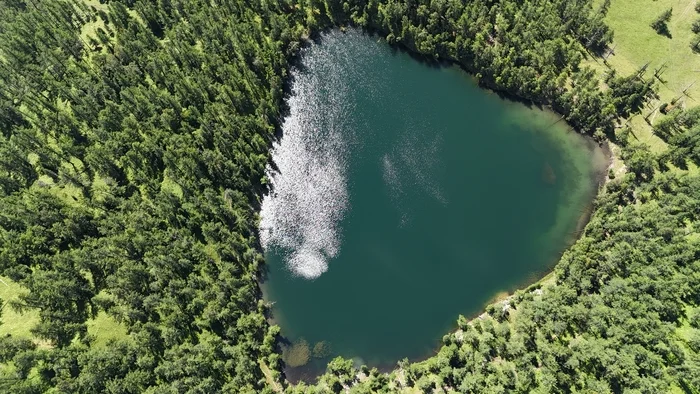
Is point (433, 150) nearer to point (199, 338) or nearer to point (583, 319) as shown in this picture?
point (583, 319)

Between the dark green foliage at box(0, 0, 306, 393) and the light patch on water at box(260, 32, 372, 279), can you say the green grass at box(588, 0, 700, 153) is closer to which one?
the light patch on water at box(260, 32, 372, 279)

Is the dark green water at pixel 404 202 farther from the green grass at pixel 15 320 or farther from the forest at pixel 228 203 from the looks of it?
the green grass at pixel 15 320

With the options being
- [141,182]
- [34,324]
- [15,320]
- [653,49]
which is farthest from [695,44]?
[15,320]

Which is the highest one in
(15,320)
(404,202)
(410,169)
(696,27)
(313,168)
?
(696,27)

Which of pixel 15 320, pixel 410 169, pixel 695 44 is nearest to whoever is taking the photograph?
pixel 15 320

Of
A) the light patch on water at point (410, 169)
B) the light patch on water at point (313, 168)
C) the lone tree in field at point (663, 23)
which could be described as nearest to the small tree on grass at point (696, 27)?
the lone tree in field at point (663, 23)

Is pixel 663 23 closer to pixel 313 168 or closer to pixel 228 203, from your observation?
pixel 313 168
